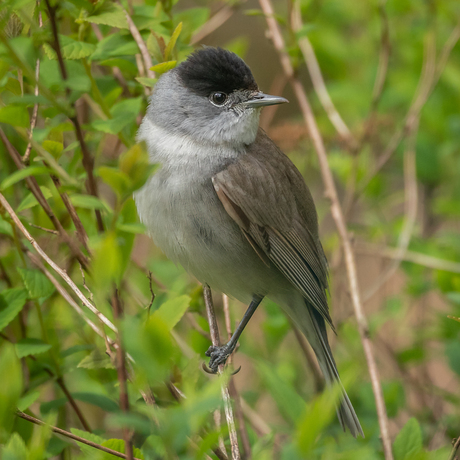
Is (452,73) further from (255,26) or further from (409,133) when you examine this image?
(255,26)

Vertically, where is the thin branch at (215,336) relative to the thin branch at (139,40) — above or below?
below

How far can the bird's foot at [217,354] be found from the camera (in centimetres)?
242

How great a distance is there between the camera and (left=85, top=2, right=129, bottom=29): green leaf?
1.90 metres

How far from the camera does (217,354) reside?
244 cm

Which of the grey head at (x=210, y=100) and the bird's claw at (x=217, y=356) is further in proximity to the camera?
the grey head at (x=210, y=100)

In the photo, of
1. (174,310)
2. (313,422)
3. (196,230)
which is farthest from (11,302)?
(313,422)

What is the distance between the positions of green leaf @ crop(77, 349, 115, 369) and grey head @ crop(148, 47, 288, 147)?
1.18 metres

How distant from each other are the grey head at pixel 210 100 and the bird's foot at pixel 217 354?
95 centimetres

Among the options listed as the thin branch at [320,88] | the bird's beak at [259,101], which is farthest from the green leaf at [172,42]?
the thin branch at [320,88]

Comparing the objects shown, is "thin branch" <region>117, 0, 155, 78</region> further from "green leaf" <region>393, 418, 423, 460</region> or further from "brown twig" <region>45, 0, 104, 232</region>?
"green leaf" <region>393, 418, 423, 460</region>

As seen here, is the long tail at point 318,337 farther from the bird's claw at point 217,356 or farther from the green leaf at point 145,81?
the green leaf at point 145,81

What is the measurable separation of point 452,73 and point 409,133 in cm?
51

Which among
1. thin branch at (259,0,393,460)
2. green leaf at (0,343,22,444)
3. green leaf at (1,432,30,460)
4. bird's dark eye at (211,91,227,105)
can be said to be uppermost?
green leaf at (0,343,22,444)

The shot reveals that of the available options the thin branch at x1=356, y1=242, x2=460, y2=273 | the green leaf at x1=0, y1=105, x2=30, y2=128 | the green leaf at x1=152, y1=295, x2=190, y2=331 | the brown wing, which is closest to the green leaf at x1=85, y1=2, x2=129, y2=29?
the green leaf at x1=0, y1=105, x2=30, y2=128
